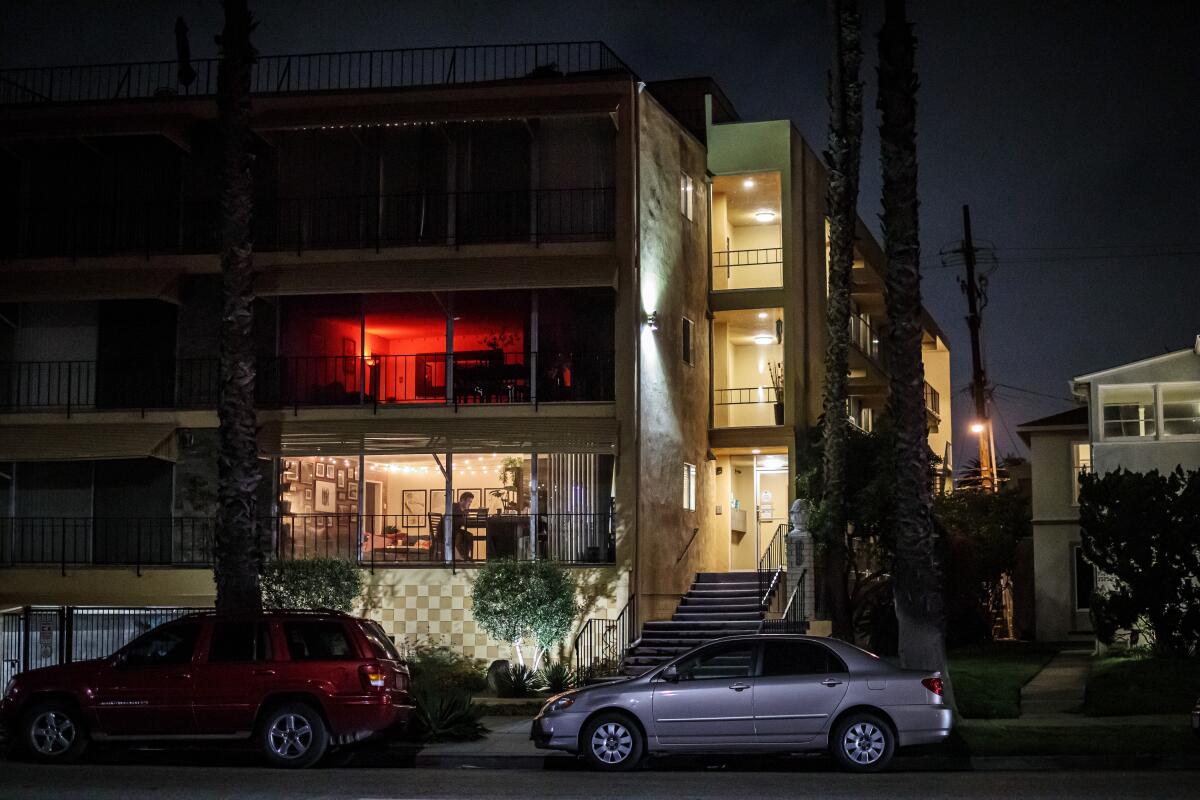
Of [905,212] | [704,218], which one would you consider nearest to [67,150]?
[704,218]

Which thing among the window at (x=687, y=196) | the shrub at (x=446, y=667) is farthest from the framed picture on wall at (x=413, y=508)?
the window at (x=687, y=196)

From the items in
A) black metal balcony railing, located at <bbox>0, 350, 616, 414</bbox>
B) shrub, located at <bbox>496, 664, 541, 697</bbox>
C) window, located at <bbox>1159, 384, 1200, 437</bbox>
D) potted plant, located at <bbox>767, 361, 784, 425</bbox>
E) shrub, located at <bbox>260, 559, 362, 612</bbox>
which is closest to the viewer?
shrub, located at <bbox>496, 664, 541, 697</bbox>

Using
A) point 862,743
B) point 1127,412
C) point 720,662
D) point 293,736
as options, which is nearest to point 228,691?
point 293,736

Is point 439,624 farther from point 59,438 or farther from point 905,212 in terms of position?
point 905,212

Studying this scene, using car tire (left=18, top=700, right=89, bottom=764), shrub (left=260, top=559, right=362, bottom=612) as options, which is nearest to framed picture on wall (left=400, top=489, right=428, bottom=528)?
shrub (left=260, top=559, right=362, bottom=612)

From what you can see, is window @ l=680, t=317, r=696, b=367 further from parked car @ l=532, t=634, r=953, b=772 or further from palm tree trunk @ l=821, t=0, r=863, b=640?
parked car @ l=532, t=634, r=953, b=772

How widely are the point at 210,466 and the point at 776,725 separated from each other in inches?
639

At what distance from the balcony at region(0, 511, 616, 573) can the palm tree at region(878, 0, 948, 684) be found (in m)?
9.22

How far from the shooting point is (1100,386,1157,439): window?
2933cm

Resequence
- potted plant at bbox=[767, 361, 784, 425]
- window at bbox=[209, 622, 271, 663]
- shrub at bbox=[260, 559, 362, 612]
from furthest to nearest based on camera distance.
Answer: potted plant at bbox=[767, 361, 784, 425]
shrub at bbox=[260, 559, 362, 612]
window at bbox=[209, 622, 271, 663]

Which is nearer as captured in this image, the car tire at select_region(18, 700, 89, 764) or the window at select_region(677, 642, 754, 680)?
the window at select_region(677, 642, 754, 680)

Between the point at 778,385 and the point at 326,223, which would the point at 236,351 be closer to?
the point at 326,223

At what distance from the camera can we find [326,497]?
2789cm

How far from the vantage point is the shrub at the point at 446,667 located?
23.7 m
